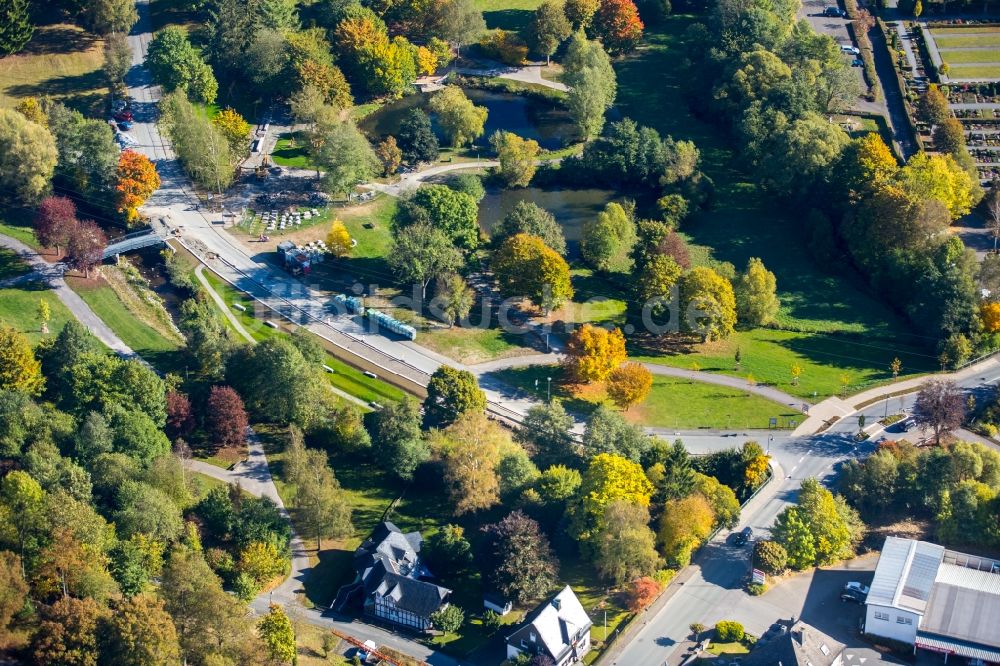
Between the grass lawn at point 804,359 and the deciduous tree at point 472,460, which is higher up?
the grass lawn at point 804,359

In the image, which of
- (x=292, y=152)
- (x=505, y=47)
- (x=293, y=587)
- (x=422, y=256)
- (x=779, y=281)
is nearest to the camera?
(x=293, y=587)

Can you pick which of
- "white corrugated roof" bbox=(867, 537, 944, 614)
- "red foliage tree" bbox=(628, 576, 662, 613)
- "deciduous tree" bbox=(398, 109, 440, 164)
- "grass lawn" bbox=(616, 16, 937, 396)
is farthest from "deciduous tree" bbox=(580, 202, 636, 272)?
"white corrugated roof" bbox=(867, 537, 944, 614)

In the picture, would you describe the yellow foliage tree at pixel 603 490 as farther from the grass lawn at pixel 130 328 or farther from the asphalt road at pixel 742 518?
the grass lawn at pixel 130 328

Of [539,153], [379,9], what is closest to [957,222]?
[539,153]

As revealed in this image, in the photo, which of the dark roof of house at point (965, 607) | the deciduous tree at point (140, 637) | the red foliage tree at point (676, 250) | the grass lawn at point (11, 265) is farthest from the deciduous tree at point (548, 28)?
the deciduous tree at point (140, 637)

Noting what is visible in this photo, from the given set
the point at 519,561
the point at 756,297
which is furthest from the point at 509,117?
the point at 519,561

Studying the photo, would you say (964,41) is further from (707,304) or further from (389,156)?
(389,156)

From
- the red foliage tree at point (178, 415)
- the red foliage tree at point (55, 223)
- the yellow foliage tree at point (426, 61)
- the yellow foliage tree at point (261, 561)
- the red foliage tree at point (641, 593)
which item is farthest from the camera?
the yellow foliage tree at point (426, 61)
